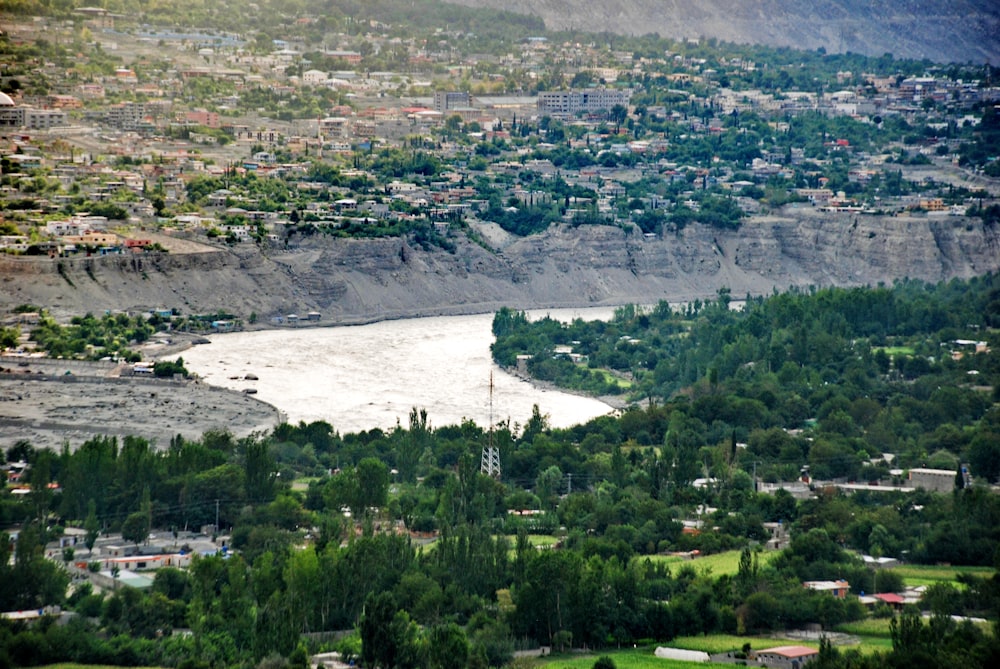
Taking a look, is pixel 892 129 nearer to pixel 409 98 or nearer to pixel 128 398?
pixel 409 98

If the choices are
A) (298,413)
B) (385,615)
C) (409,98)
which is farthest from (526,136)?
(385,615)

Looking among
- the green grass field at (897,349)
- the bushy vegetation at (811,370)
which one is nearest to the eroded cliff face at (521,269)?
the bushy vegetation at (811,370)

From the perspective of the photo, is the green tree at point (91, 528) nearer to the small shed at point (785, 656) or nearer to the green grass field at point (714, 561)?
the green grass field at point (714, 561)

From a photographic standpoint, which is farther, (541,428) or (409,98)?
(409,98)

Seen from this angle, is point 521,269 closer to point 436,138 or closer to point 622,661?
point 436,138

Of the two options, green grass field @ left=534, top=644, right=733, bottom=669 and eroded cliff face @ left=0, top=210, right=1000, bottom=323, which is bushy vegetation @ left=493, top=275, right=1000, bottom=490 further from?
green grass field @ left=534, top=644, right=733, bottom=669
